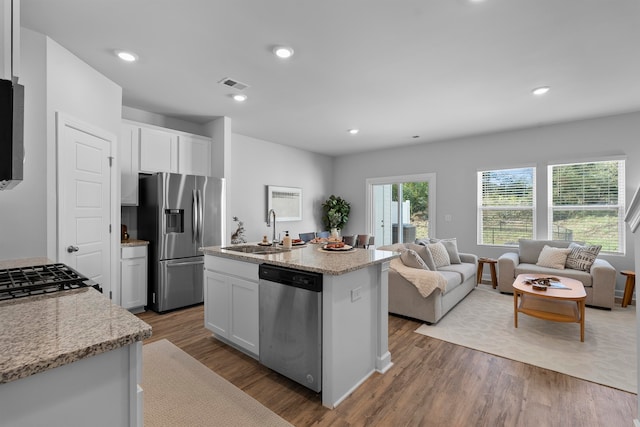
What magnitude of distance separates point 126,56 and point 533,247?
5.88m

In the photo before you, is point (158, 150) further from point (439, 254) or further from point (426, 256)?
point (439, 254)

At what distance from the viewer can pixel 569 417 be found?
1874 millimetres

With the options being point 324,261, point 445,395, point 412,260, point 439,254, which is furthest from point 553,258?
point 324,261

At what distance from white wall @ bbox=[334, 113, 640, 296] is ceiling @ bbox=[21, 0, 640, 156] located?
1.42 ft

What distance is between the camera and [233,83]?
329cm

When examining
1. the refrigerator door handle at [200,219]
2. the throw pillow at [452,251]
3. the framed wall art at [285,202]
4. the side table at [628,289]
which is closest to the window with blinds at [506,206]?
the throw pillow at [452,251]

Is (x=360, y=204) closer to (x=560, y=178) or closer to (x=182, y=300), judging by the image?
(x=560, y=178)

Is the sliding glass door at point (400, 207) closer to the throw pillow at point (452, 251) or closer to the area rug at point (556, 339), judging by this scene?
the throw pillow at point (452, 251)

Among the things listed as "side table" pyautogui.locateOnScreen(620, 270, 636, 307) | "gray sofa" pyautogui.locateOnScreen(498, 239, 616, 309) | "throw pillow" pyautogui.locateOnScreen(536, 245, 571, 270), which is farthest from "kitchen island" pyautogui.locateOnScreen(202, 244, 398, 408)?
"side table" pyautogui.locateOnScreen(620, 270, 636, 307)

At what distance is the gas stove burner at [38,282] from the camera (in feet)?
3.86

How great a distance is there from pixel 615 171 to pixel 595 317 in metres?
2.33

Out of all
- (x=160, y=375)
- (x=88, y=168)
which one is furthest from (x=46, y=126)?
(x=160, y=375)

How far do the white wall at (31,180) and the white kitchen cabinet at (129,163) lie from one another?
1296 millimetres

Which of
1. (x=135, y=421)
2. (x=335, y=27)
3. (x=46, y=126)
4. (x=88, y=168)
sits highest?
(x=335, y=27)
